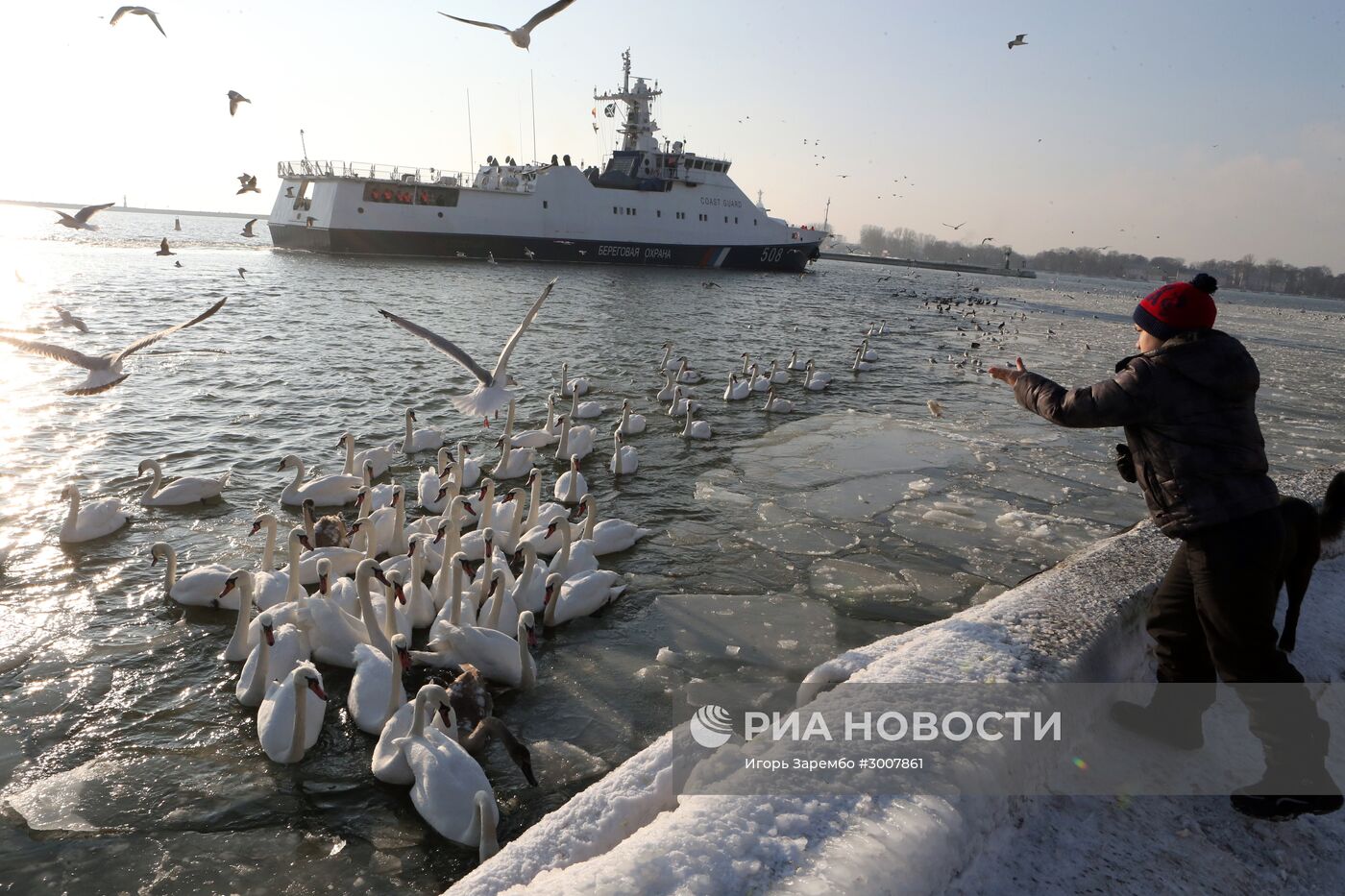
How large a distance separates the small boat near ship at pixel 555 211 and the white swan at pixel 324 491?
42297mm

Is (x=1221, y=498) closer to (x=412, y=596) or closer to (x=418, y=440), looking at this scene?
(x=412, y=596)

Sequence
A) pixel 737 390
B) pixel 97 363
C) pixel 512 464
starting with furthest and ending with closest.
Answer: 1. pixel 737 390
2. pixel 512 464
3. pixel 97 363

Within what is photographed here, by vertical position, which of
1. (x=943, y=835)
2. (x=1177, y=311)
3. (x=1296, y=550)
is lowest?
(x=943, y=835)

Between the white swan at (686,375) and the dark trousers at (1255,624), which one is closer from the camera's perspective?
the dark trousers at (1255,624)

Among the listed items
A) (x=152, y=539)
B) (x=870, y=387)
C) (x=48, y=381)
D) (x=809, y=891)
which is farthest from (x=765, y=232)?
(x=809, y=891)

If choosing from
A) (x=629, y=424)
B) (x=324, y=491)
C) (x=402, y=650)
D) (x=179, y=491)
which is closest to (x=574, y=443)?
(x=629, y=424)

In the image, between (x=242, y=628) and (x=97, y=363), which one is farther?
(x=97, y=363)

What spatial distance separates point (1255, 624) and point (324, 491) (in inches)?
316

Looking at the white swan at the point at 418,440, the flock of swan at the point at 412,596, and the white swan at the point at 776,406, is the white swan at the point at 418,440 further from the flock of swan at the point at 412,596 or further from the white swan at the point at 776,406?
the white swan at the point at 776,406

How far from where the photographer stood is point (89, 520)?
7.25 meters

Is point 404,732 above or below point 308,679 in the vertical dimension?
below

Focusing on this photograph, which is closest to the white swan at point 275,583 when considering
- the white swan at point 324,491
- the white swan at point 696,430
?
the white swan at point 324,491

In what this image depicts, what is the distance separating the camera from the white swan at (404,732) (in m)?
4.17

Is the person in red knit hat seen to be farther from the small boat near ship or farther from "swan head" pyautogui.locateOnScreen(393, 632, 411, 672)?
the small boat near ship
